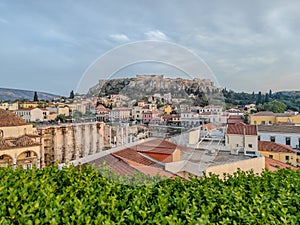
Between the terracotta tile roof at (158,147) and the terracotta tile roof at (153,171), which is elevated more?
the terracotta tile roof at (158,147)

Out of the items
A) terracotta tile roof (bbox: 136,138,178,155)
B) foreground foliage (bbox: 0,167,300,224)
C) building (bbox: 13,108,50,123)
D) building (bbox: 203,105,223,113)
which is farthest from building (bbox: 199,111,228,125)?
building (bbox: 13,108,50,123)

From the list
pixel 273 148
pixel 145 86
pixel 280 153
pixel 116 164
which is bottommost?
pixel 280 153

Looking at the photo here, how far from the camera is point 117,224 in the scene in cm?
137

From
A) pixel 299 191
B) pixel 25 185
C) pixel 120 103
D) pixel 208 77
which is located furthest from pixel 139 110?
pixel 299 191

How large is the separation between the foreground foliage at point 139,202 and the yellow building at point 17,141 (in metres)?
8.17

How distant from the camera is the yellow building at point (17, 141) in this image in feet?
32.8

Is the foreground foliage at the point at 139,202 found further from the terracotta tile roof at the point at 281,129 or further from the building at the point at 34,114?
the building at the point at 34,114

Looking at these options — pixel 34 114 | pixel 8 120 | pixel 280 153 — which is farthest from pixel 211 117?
pixel 34 114

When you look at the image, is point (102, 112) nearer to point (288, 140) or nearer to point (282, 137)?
point (282, 137)

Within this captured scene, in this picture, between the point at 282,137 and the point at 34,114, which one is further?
the point at 34,114

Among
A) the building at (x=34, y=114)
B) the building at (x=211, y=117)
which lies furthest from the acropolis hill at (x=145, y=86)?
the building at (x=34, y=114)

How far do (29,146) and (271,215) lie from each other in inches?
453

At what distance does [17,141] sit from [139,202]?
37.5 ft

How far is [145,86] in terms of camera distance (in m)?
2.38
